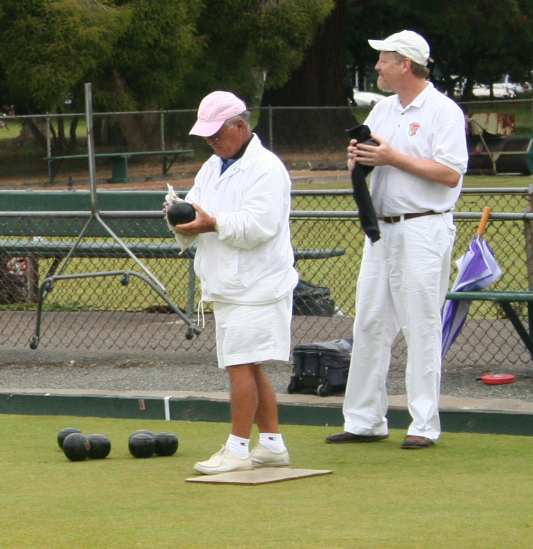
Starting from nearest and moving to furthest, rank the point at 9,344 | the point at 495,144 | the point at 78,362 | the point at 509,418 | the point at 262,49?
1. the point at 509,418
2. the point at 78,362
3. the point at 9,344
4. the point at 495,144
5. the point at 262,49

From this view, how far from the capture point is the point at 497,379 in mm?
6719

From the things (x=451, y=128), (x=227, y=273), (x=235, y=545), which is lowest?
(x=235, y=545)

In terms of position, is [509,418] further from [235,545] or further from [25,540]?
[25,540]

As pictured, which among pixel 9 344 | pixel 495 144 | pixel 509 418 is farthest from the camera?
pixel 495 144

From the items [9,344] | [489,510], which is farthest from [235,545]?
[9,344]

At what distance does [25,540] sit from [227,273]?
60.0 inches

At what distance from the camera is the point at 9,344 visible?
27.7ft

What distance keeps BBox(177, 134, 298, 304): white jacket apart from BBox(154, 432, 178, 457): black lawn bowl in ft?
2.50

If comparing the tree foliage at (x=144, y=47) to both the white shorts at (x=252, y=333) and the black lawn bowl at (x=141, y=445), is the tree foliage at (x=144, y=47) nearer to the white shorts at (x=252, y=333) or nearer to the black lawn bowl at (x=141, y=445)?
the black lawn bowl at (x=141, y=445)

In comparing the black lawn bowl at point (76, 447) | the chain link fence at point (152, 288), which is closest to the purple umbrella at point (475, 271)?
the chain link fence at point (152, 288)

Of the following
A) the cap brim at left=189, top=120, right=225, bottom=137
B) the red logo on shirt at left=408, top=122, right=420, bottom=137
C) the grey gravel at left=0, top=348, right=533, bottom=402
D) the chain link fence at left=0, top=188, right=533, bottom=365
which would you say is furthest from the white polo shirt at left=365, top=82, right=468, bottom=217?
the chain link fence at left=0, top=188, right=533, bottom=365

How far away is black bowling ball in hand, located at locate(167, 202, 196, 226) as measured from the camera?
185 inches

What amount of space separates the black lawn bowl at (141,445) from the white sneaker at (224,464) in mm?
402

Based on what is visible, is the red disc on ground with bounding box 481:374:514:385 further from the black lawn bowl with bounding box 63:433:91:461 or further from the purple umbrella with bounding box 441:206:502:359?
the black lawn bowl with bounding box 63:433:91:461
